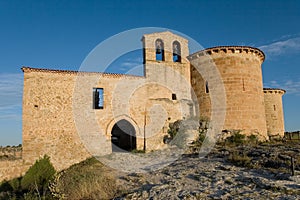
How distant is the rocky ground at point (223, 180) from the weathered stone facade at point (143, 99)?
6861 mm

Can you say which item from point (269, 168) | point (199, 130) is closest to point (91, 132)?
point (199, 130)

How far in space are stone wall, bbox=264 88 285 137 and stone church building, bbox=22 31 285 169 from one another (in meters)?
5.04

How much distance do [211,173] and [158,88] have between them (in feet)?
34.4

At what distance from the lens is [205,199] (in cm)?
622

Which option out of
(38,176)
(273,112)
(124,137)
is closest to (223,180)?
(38,176)

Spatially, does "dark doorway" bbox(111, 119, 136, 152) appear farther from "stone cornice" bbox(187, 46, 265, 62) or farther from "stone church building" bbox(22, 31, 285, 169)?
"stone cornice" bbox(187, 46, 265, 62)

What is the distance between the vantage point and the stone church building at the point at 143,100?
1523 centimetres

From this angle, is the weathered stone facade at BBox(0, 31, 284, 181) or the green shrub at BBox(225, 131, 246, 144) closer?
the weathered stone facade at BBox(0, 31, 284, 181)

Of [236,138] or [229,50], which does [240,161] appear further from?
[229,50]

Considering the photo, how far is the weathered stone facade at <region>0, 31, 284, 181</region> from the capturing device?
15.2m

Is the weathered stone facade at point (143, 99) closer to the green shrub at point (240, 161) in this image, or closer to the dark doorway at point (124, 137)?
the dark doorway at point (124, 137)

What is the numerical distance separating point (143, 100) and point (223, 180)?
1072 centimetres

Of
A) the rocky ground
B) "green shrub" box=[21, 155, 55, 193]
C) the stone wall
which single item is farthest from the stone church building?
the rocky ground

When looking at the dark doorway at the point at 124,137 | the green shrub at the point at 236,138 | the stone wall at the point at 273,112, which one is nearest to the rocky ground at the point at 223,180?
the green shrub at the point at 236,138
